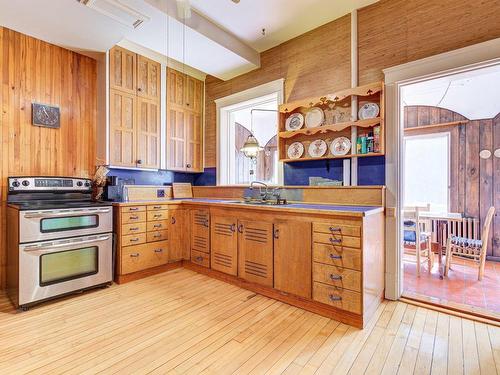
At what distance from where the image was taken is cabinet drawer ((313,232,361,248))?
208cm

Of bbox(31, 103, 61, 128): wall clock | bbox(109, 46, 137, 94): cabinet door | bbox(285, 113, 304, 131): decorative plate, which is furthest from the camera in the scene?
bbox(109, 46, 137, 94): cabinet door

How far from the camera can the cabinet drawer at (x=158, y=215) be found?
3215mm

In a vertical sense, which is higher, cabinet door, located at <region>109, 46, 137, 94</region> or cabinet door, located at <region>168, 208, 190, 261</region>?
cabinet door, located at <region>109, 46, 137, 94</region>

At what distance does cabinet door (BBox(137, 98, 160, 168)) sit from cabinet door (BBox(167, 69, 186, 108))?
1.03 ft

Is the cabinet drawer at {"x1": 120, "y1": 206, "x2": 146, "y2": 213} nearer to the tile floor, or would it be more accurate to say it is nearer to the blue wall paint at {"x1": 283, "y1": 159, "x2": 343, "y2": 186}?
the blue wall paint at {"x1": 283, "y1": 159, "x2": 343, "y2": 186}

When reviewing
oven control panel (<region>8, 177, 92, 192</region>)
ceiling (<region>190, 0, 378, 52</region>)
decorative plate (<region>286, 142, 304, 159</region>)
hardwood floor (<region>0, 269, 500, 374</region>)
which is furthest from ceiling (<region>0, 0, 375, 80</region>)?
hardwood floor (<region>0, 269, 500, 374</region>)

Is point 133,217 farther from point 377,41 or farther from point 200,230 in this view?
point 377,41

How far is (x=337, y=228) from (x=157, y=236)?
219cm

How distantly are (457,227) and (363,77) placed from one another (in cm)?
353

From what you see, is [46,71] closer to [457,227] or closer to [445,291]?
[445,291]

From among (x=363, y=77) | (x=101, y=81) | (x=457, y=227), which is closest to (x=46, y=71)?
(x=101, y=81)

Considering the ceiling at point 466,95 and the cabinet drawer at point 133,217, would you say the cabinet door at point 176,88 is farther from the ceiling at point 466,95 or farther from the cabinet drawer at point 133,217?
the ceiling at point 466,95

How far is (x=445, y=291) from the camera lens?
282 cm

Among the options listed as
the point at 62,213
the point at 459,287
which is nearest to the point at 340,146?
the point at 459,287
